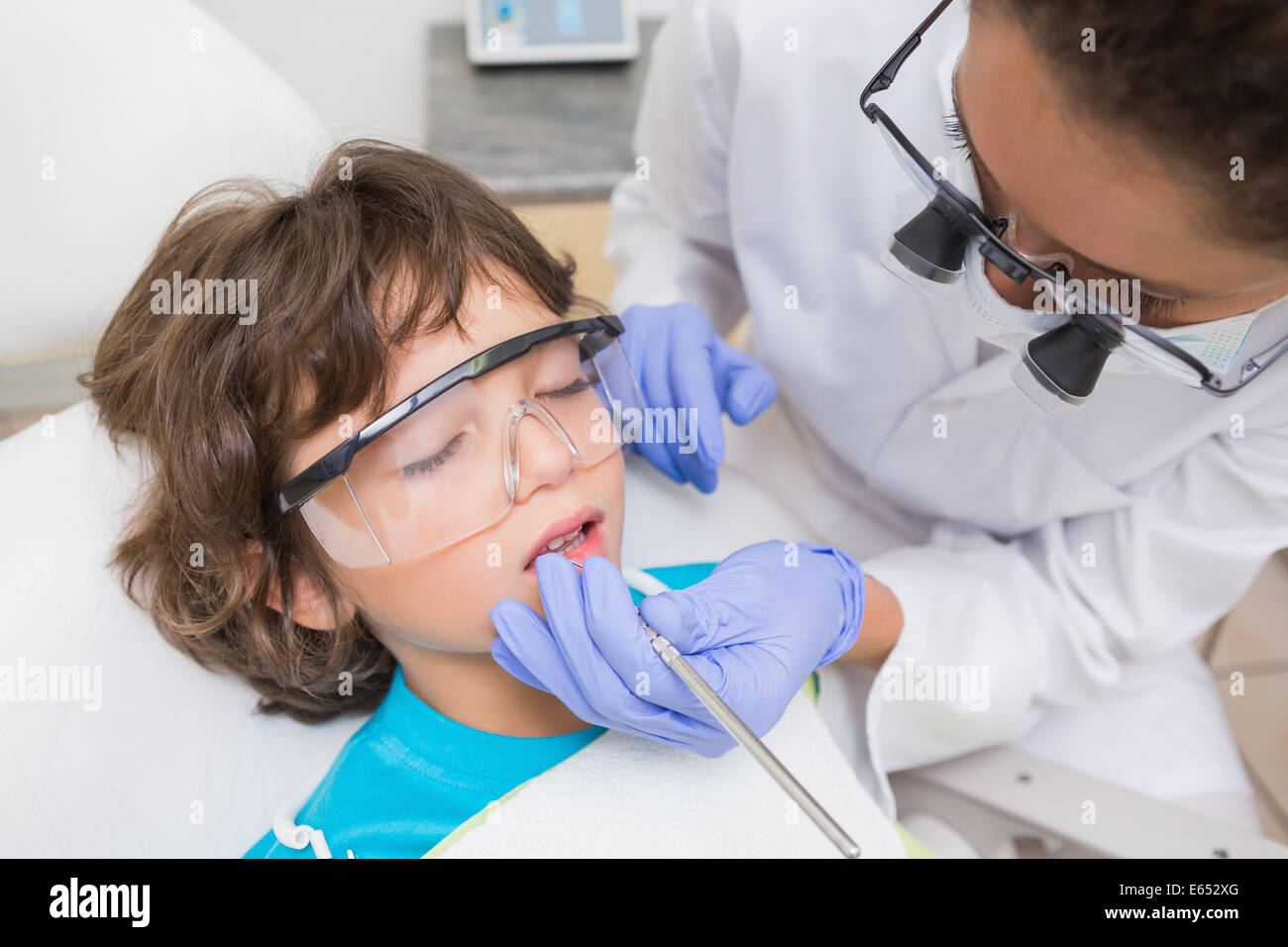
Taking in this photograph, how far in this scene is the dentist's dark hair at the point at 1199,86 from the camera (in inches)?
26.1

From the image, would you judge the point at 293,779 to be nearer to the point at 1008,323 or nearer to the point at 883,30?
the point at 1008,323

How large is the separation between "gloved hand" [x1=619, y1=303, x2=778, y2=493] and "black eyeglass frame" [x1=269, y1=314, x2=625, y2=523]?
36 centimetres

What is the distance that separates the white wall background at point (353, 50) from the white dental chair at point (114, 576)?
110 centimetres

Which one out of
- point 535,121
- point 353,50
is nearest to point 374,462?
point 535,121

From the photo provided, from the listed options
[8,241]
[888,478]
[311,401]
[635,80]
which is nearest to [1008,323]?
[888,478]

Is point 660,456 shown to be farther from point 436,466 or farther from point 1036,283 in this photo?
point 1036,283

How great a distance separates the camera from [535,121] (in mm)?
2314

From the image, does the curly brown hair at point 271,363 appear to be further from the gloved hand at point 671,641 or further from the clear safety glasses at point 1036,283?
the clear safety glasses at point 1036,283

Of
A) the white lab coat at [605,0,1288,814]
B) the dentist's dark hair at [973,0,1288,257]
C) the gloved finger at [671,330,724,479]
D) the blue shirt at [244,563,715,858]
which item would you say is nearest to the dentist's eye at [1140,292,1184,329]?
the dentist's dark hair at [973,0,1288,257]

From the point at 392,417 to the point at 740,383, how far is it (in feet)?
2.02

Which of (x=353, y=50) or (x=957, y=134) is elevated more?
(x=353, y=50)

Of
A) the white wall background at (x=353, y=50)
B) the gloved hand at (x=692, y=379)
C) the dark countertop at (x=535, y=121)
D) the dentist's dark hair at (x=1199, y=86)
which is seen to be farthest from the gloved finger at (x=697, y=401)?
the white wall background at (x=353, y=50)

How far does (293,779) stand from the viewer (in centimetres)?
131
